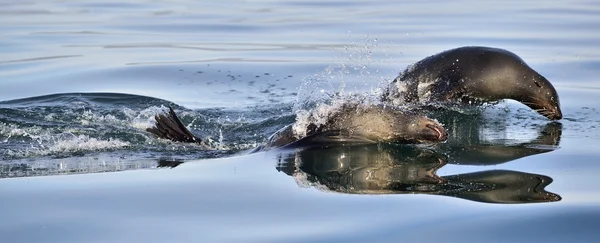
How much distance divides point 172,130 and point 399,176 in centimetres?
195

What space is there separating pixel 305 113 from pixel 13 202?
248cm

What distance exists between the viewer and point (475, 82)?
9.18 meters

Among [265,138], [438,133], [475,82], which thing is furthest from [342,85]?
[438,133]

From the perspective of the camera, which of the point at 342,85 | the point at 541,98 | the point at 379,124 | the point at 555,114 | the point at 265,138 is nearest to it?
the point at 379,124

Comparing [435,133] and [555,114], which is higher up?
[555,114]

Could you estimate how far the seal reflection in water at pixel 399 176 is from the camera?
5730 mm

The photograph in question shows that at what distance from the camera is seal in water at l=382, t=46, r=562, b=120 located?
29.9 feet

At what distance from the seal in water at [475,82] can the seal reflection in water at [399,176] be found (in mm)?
2187

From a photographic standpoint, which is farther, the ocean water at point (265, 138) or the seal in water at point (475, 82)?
the seal in water at point (475, 82)

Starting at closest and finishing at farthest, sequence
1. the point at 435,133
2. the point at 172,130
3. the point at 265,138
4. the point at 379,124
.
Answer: the point at 435,133, the point at 379,124, the point at 172,130, the point at 265,138

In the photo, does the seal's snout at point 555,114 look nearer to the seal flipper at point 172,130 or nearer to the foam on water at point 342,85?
the foam on water at point 342,85

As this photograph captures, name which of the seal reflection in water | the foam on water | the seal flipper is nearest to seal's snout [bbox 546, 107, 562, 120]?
the foam on water

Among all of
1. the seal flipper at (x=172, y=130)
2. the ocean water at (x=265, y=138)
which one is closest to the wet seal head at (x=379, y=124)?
the ocean water at (x=265, y=138)

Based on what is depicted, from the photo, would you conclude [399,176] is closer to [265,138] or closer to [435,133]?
[435,133]
